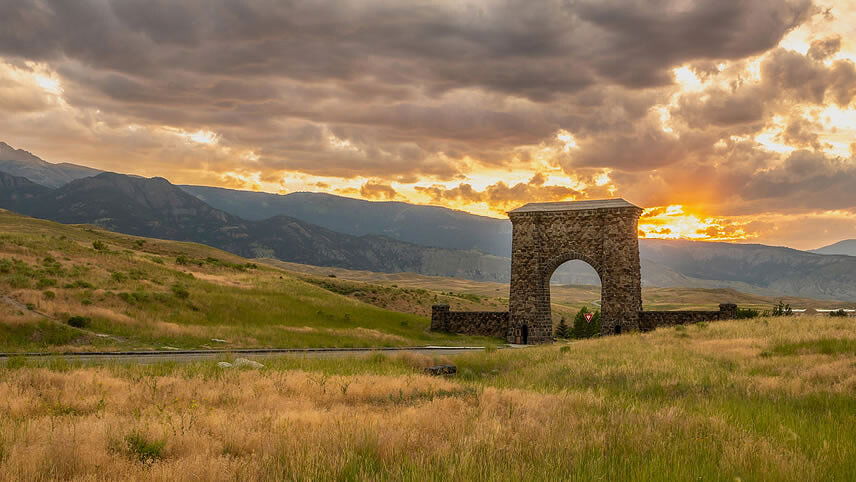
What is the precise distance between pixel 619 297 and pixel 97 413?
3702cm

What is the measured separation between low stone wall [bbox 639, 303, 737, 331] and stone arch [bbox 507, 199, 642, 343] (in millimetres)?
820

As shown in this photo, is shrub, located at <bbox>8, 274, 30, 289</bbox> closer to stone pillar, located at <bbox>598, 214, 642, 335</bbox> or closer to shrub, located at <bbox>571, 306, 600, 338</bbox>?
stone pillar, located at <bbox>598, 214, 642, 335</bbox>

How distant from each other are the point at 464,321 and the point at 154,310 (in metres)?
22.4

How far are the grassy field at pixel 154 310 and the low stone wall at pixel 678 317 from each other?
432 inches

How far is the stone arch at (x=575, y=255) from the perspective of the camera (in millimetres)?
40656

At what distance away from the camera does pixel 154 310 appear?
31656mm

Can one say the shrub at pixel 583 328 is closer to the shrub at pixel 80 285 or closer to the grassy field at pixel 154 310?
the grassy field at pixel 154 310

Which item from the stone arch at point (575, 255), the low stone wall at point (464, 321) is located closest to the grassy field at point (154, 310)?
the low stone wall at point (464, 321)

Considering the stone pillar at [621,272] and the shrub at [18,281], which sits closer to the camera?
the shrub at [18,281]

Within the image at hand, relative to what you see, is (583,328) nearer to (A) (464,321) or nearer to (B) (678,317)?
(B) (678,317)

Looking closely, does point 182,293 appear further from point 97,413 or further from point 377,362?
point 97,413

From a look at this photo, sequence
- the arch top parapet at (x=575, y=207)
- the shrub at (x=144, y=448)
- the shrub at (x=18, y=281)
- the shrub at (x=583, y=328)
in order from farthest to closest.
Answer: the shrub at (x=583, y=328) → the arch top parapet at (x=575, y=207) → the shrub at (x=18, y=281) → the shrub at (x=144, y=448)

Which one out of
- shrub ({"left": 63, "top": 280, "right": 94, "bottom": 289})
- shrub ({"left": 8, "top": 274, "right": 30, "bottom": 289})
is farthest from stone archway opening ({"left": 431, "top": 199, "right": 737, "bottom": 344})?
shrub ({"left": 8, "top": 274, "right": 30, "bottom": 289})

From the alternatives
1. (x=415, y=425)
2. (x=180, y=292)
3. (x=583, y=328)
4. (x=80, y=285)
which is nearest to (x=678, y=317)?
(x=583, y=328)
